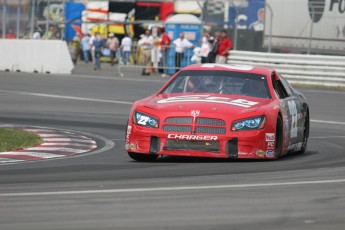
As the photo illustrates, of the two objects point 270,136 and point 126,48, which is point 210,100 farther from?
point 126,48

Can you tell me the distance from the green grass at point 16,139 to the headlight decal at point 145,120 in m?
2.00

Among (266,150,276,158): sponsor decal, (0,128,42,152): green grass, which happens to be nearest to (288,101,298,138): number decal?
(266,150,276,158): sponsor decal

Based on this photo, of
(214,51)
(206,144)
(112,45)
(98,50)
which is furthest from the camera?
(112,45)

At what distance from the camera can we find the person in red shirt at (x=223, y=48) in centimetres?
3522

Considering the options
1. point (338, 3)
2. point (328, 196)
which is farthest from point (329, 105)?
point (328, 196)

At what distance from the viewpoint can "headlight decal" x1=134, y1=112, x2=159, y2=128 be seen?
12.3 meters

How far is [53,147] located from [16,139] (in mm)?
631

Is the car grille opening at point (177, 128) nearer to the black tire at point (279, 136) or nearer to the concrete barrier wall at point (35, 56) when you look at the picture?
the black tire at point (279, 136)

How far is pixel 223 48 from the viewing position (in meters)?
35.3

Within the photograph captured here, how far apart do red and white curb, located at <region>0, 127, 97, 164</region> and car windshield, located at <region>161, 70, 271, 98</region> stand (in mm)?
1533

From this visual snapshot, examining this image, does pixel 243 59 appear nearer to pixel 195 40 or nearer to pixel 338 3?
pixel 338 3

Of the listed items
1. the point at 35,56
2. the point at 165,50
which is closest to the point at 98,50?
the point at 165,50

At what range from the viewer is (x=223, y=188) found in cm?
941

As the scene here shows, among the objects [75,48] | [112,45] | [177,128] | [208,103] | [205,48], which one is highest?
[208,103]
